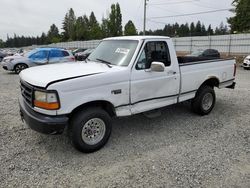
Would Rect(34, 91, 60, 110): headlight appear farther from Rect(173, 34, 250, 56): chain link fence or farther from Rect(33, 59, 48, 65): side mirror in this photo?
Rect(173, 34, 250, 56): chain link fence

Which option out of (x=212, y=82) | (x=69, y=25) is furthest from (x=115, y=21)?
(x=212, y=82)

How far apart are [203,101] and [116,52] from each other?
8.85ft

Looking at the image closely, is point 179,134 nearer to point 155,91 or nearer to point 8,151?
point 155,91

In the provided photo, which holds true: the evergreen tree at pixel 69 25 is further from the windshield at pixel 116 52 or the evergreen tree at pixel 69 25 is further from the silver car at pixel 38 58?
the windshield at pixel 116 52

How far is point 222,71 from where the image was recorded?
6.00 metres

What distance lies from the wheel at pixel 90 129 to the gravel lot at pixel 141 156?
0.17 metres

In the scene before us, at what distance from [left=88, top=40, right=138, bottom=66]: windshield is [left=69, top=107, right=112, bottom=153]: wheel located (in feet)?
3.54

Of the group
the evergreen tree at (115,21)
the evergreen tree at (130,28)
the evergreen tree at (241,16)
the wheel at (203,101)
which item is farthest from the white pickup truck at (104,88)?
the evergreen tree at (115,21)

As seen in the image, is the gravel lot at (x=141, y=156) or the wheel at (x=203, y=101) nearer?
the gravel lot at (x=141, y=156)

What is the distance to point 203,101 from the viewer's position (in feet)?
18.8

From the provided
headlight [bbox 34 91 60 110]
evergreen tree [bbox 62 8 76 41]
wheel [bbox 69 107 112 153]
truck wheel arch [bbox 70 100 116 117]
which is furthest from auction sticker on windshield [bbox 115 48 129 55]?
evergreen tree [bbox 62 8 76 41]

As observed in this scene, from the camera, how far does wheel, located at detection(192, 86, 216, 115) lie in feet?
18.4

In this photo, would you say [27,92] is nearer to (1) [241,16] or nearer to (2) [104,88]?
(2) [104,88]

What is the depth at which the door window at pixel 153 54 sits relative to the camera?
171 inches
